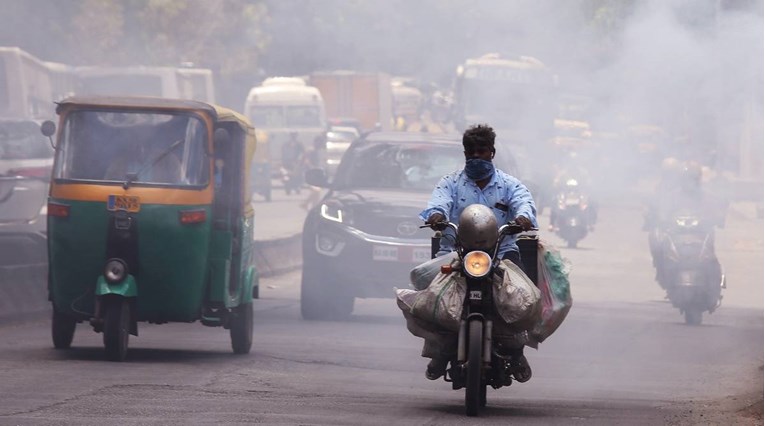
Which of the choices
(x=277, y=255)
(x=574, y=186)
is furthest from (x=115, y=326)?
(x=574, y=186)

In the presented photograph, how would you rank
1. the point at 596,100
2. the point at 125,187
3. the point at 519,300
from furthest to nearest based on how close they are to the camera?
the point at 596,100
the point at 125,187
the point at 519,300

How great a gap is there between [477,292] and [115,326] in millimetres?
3250

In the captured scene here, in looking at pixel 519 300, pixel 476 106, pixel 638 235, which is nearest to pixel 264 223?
pixel 638 235

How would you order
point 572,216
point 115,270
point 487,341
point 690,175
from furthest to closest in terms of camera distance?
1. point 572,216
2. point 690,175
3. point 115,270
4. point 487,341

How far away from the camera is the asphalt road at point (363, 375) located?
781 centimetres

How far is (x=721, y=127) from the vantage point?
74.8 ft

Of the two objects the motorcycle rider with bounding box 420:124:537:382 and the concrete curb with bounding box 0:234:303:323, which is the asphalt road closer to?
the motorcycle rider with bounding box 420:124:537:382

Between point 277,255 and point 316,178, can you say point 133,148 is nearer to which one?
point 316,178

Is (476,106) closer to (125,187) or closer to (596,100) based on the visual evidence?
(596,100)

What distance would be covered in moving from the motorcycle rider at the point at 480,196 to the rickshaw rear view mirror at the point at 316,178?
616 cm

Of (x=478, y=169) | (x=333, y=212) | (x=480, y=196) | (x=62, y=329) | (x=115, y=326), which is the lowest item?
(x=62, y=329)

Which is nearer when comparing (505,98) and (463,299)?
(463,299)

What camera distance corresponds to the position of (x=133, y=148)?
10516 mm

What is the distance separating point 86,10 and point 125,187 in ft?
78.1
